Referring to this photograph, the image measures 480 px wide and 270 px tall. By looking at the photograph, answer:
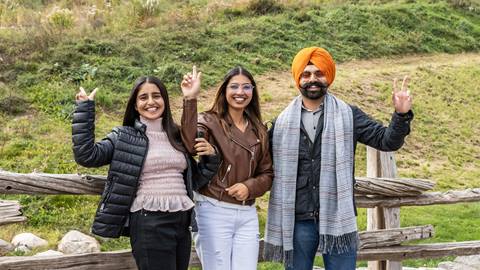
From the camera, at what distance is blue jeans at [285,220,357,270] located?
11.9 ft

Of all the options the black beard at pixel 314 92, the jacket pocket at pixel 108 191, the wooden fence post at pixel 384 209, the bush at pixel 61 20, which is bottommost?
the jacket pocket at pixel 108 191

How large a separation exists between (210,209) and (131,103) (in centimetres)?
74

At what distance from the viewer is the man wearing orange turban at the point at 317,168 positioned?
3.59m

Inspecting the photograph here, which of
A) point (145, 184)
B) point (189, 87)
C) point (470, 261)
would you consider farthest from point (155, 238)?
point (470, 261)

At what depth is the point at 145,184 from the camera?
3.39 m

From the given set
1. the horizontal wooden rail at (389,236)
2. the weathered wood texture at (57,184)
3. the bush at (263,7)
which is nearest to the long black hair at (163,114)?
the weathered wood texture at (57,184)

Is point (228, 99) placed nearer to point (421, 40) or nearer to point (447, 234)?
point (447, 234)

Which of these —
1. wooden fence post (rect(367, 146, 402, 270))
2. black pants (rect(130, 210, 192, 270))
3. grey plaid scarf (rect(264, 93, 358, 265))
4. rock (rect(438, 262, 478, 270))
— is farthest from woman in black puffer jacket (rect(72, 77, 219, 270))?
rock (rect(438, 262, 478, 270))

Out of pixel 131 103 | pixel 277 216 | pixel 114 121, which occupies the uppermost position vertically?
pixel 114 121

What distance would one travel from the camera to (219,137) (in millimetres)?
3570

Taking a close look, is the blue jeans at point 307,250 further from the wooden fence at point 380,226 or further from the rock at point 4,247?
the rock at point 4,247

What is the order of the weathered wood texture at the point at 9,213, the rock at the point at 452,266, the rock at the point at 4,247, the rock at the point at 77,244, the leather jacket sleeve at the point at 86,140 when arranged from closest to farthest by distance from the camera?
the leather jacket sleeve at the point at 86,140
the weathered wood texture at the point at 9,213
the rock at the point at 4,247
the rock at the point at 77,244
the rock at the point at 452,266

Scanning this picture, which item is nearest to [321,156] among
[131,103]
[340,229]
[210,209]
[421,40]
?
[340,229]

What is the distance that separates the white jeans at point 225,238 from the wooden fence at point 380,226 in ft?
2.70
